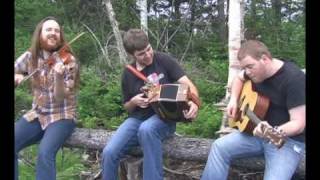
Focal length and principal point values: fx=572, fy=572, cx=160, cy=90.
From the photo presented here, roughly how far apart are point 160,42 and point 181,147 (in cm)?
703

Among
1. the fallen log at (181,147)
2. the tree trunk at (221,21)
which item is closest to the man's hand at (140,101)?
the fallen log at (181,147)

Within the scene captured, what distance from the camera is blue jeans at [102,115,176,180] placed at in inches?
176

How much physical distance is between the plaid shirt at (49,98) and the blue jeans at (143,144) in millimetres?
521

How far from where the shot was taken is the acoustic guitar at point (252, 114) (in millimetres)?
4023

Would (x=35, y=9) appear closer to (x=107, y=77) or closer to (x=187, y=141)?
(x=107, y=77)

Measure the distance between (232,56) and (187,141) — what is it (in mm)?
2062

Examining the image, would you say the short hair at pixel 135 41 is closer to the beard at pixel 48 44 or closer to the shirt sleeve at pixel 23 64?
the beard at pixel 48 44

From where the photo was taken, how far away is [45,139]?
4.73 m

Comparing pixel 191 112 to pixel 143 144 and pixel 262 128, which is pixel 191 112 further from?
pixel 262 128

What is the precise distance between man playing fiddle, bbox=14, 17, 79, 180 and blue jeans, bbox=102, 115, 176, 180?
18.7 inches

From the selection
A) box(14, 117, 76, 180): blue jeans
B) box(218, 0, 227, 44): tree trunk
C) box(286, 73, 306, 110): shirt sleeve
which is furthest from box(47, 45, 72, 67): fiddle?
box(218, 0, 227, 44): tree trunk

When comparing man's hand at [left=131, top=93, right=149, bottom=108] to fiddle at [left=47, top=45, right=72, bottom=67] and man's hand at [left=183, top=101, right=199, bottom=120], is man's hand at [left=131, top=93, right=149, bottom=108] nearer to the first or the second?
man's hand at [left=183, top=101, right=199, bottom=120]

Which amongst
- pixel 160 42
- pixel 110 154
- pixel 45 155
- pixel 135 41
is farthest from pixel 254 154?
pixel 160 42

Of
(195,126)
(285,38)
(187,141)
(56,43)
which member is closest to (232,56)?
(195,126)
